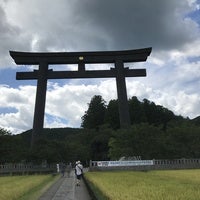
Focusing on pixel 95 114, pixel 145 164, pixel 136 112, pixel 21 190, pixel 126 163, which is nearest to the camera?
pixel 21 190

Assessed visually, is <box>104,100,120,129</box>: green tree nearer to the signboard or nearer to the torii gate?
the torii gate

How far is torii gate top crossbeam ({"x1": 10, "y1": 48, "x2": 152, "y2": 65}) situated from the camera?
5281cm

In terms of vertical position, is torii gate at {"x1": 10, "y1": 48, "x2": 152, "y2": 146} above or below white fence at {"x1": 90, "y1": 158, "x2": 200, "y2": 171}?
above

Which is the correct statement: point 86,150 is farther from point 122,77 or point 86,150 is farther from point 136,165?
point 136,165

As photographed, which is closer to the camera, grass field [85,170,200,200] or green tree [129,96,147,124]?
grass field [85,170,200,200]

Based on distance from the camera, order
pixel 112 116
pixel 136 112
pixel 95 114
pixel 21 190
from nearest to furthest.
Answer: pixel 21 190 → pixel 136 112 → pixel 112 116 → pixel 95 114

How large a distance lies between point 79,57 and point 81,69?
167cm

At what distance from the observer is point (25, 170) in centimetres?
4359

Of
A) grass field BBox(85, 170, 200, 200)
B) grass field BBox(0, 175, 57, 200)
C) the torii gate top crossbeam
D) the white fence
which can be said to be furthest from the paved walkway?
the torii gate top crossbeam

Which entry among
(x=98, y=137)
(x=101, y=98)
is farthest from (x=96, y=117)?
(x=98, y=137)

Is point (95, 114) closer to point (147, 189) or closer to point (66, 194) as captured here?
point (66, 194)

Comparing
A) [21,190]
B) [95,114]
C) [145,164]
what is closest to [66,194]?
[21,190]

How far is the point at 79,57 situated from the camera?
2080 inches

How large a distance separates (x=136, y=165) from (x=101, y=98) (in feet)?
185
